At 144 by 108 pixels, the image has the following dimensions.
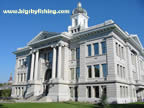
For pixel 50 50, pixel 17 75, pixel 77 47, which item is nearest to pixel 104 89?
pixel 77 47

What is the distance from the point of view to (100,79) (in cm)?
2905

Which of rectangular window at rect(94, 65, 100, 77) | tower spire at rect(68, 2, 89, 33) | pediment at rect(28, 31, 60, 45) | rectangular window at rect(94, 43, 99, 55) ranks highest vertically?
tower spire at rect(68, 2, 89, 33)

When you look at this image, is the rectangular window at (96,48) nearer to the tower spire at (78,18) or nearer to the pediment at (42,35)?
the pediment at (42,35)

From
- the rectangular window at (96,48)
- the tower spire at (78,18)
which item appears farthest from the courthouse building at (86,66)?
the tower spire at (78,18)

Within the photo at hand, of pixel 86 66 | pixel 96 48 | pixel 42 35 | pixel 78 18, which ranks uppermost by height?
pixel 78 18

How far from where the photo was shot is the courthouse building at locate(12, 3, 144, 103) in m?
28.8

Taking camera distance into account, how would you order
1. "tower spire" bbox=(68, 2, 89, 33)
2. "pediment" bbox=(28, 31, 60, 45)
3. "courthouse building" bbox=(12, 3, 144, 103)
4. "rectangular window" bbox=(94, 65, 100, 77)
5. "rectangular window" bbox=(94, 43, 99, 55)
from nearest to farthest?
"courthouse building" bbox=(12, 3, 144, 103), "rectangular window" bbox=(94, 65, 100, 77), "rectangular window" bbox=(94, 43, 99, 55), "pediment" bbox=(28, 31, 60, 45), "tower spire" bbox=(68, 2, 89, 33)

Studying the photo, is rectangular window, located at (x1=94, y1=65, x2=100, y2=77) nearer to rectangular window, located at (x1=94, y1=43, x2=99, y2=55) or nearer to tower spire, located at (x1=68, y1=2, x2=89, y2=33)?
rectangular window, located at (x1=94, y1=43, x2=99, y2=55)

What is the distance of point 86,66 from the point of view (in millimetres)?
31719

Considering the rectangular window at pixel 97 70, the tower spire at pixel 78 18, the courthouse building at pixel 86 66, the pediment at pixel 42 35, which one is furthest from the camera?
the tower spire at pixel 78 18

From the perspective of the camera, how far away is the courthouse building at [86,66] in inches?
1132

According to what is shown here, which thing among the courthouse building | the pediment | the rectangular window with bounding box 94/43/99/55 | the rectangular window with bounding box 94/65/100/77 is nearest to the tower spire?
the courthouse building

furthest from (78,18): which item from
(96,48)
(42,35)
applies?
(96,48)

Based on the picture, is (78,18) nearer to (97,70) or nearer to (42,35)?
(42,35)
